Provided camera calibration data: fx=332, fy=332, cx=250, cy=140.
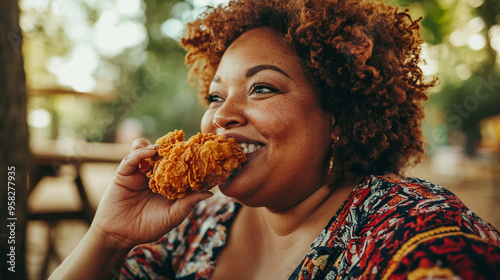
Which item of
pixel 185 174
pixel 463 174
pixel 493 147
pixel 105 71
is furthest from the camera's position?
pixel 105 71

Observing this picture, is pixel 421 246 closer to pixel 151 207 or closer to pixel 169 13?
pixel 151 207

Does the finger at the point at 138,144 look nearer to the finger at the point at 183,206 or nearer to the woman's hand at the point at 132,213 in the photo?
the woman's hand at the point at 132,213

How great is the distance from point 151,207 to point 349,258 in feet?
4.25

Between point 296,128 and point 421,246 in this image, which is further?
point 296,128

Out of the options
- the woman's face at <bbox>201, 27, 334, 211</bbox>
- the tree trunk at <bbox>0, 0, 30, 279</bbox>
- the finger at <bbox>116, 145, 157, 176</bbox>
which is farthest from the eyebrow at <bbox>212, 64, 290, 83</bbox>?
the tree trunk at <bbox>0, 0, 30, 279</bbox>

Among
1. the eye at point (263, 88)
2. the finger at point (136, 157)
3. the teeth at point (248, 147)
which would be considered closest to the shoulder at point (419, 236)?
the teeth at point (248, 147)

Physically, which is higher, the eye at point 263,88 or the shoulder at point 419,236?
the eye at point 263,88

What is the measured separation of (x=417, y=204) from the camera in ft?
5.14

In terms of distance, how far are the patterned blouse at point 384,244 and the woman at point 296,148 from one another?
0.01m

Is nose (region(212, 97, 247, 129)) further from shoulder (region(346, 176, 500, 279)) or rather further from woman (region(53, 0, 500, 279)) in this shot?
shoulder (region(346, 176, 500, 279))

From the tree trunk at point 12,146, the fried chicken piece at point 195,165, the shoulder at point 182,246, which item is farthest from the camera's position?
the tree trunk at point 12,146

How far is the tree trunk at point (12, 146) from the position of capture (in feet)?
10.5

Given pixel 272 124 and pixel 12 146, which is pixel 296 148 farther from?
pixel 12 146

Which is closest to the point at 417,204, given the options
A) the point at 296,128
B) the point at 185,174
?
the point at 296,128
